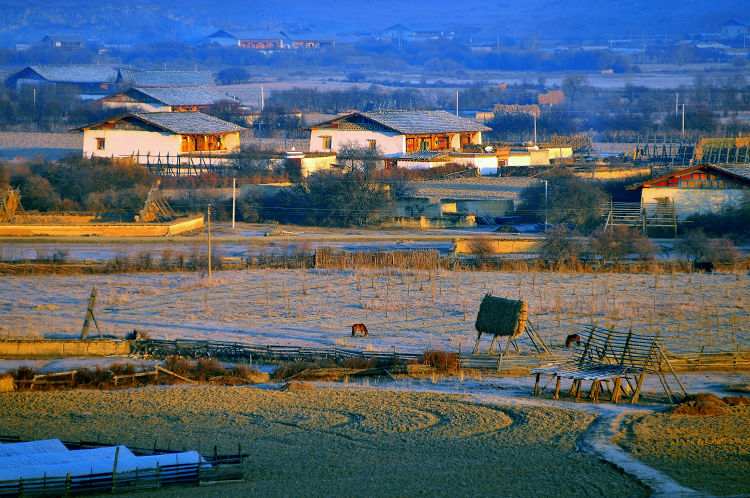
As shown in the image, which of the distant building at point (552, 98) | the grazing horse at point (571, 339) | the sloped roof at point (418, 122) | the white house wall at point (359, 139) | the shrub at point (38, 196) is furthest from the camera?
the distant building at point (552, 98)

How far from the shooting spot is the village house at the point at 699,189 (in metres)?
33.2

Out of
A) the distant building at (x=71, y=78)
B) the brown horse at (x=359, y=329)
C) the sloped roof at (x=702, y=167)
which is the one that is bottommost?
the brown horse at (x=359, y=329)

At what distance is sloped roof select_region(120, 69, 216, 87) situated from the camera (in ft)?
250

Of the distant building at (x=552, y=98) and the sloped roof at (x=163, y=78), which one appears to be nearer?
the sloped roof at (x=163, y=78)

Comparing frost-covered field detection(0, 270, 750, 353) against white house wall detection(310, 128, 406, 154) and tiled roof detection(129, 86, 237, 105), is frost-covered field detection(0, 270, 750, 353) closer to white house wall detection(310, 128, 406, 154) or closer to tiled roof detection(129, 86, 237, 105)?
white house wall detection(310, 128, 406, 154)

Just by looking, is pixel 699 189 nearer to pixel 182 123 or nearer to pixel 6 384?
pixel 6 384

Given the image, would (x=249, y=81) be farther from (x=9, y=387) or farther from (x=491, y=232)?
(x=9, y=387)

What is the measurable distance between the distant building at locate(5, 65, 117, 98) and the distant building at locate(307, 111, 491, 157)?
103 ft

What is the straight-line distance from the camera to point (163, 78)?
7712 centimetres

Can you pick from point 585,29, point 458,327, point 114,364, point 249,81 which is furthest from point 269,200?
point 585,29

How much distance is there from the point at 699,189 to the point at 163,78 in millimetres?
51311

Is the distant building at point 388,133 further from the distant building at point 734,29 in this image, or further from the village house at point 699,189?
the distant building at point 734,29

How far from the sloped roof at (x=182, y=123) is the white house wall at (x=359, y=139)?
4.01 metres

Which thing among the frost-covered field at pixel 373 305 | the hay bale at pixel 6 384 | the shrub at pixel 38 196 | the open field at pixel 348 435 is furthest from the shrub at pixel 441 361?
the shrub at pixel 38 196
